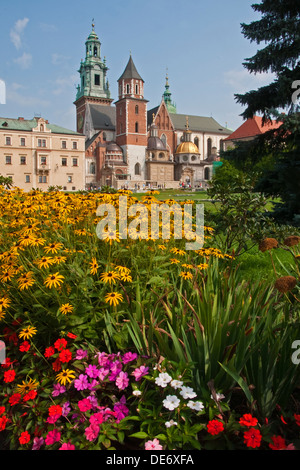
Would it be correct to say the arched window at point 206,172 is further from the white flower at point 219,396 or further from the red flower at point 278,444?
the red flower at point 278,444

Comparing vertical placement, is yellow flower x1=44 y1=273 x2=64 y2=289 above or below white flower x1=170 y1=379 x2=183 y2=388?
above

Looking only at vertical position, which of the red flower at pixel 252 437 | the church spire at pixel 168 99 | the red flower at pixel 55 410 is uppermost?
the church spire at pixel 168 99

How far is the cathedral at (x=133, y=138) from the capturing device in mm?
58375

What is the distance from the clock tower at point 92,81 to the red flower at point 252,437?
73860 mm

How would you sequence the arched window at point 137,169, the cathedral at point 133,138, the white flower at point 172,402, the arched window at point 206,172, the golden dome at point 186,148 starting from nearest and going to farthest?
the white flower at point 172,402 < the cathedral at point 133,138 < the arched window at point 137,169 < the golden dome at point 186,148 < the arched window at point 206,172

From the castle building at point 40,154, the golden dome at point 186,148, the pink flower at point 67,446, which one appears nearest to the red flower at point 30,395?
the pink flower at point 67,446

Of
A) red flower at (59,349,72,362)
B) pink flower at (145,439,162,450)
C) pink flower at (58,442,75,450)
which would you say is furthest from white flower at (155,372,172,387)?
red flower at (59,349,72,362)

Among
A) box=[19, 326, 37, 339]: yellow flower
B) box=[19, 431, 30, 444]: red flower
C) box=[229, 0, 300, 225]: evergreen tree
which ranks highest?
box=[229, 0, 300, 225]: evergreen tree

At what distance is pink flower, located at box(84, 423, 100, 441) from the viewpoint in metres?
1.74

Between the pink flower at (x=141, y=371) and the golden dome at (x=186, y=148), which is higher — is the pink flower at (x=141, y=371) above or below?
below

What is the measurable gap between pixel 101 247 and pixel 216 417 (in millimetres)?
Result: 1671

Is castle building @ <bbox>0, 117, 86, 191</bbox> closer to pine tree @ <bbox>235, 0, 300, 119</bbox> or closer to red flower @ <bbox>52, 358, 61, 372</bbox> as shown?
pine tree @ <bbox>235, 0, 300, 119</bbox>

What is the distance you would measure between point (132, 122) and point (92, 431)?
60.4m

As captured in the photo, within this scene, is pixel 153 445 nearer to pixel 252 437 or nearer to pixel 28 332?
pixel 252 437
